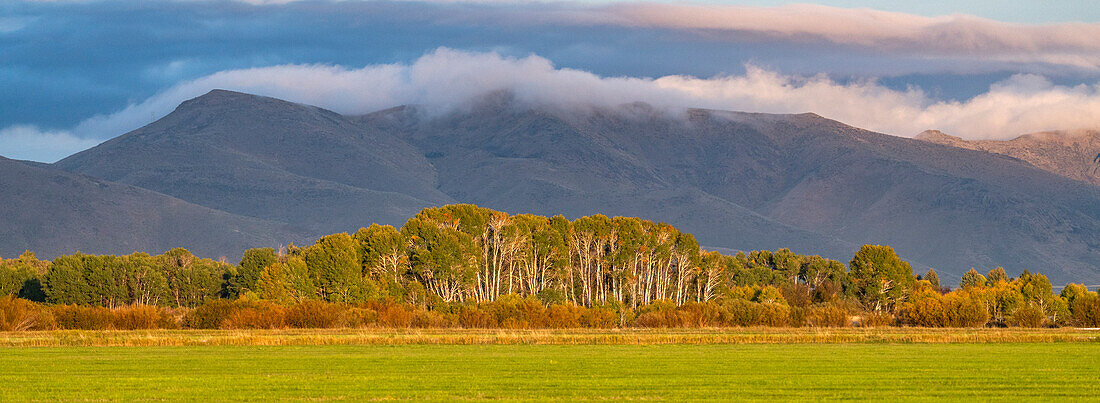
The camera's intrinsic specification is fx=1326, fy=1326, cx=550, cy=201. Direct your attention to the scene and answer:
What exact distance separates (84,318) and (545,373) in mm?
47624

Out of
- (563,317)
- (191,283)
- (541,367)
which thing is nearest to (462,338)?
(541,367)

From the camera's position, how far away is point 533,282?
114562 mm

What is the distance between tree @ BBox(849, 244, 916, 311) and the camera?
12012 cm

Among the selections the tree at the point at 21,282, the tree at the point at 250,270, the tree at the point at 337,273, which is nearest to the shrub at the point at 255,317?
the tree at the point at 337,273

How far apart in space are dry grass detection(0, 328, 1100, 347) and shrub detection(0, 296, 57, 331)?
3708 mm

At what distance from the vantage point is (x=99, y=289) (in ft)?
401

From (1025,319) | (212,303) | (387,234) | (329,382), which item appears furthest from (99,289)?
(329,382)

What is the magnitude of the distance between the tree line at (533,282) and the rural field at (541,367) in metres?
21.1

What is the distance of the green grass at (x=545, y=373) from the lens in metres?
36.4

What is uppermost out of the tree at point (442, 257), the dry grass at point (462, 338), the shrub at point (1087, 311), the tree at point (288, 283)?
the tree at point (442, 257)

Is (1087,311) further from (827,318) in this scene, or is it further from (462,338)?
(462,338)

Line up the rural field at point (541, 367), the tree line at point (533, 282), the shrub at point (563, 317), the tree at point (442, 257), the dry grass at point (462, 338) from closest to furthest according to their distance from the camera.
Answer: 1. the rural field at point (541, 367)
2. the dry grass at point (462, 338)
3. the shrub at point (563, 317)
4. the tree line at point (533, 282)
5. the tree at point (442, 257)

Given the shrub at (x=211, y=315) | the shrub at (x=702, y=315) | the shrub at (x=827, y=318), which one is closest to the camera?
the shrub at (x=211, y=315)

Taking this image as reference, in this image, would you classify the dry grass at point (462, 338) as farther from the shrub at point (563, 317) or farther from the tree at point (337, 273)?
the tree at point (337, 273)
